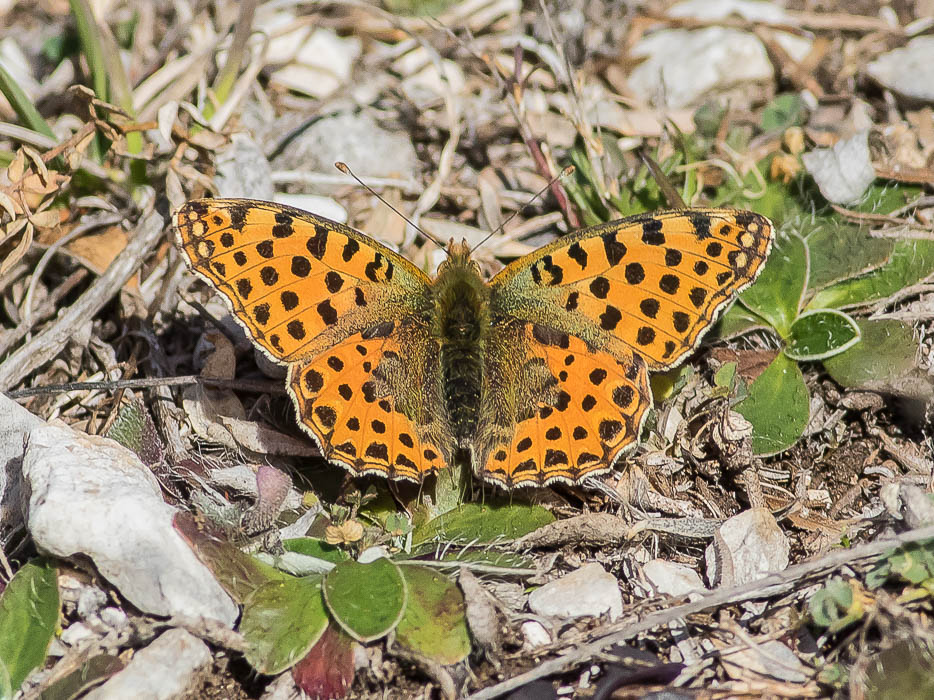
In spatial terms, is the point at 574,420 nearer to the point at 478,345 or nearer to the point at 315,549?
the point at 478,345

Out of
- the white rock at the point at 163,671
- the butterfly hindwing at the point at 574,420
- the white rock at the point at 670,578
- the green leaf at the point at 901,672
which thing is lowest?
the white rock at the point at 670,578

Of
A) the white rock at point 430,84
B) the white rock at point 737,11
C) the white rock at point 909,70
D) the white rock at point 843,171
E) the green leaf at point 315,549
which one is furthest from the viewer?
the white rock at point 737,11

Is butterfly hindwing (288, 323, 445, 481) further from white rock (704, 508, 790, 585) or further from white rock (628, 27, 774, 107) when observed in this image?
white rock (628, 27, 774, 107)

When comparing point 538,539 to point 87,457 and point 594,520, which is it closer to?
point 594,520

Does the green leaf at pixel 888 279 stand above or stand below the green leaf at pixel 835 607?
above

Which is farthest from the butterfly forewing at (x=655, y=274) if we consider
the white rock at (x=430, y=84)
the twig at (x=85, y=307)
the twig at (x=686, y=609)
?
the white rock at (x=430, y=84)

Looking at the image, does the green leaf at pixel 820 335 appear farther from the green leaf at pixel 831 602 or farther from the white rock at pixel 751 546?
the green leaf at pixel 831 602

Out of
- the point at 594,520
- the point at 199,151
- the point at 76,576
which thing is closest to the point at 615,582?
the point at 594,520

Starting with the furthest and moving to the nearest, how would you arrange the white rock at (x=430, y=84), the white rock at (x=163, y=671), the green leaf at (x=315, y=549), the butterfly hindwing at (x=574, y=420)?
the white rock at (x=430, y=84) → the green leaf at (x=315, y=549) → the butterfly hindwing at (x=574, y=420) → the white rock at (x=163, y=671)
